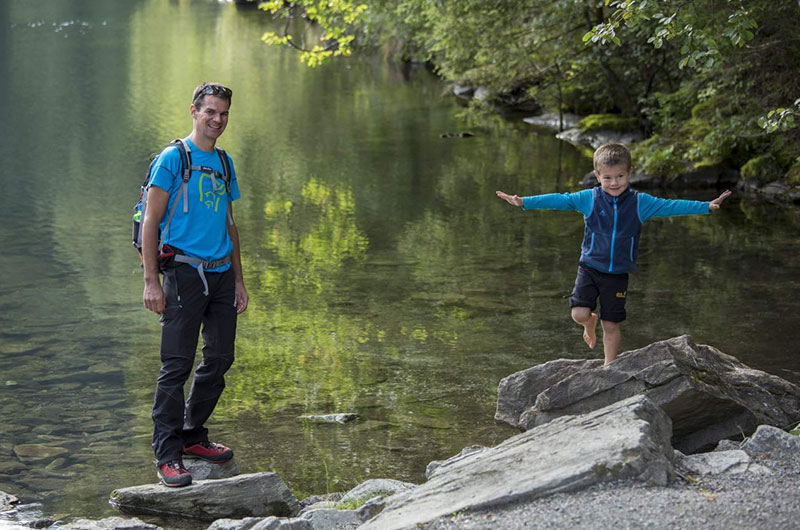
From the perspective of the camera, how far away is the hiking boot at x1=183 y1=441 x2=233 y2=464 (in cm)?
705

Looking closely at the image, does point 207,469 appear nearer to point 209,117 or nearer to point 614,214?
point 209,117

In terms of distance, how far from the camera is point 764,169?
2094cm

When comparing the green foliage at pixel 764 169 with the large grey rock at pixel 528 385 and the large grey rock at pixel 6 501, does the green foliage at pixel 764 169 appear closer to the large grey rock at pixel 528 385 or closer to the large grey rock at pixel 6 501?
the large grey rock at pixel 528 385

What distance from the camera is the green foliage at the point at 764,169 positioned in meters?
20.9

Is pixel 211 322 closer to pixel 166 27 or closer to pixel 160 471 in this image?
pixel 160 471

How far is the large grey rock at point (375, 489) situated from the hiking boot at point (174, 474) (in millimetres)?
1052

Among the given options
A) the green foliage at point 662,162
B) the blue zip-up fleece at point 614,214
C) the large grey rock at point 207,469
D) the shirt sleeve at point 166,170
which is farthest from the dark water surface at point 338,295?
the shirt sleeve at point 166,170

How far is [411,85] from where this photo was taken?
44.8 metres

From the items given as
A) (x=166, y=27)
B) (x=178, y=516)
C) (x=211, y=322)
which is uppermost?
(x=166, y=27)

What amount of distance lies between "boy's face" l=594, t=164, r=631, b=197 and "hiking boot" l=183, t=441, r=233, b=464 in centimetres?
330

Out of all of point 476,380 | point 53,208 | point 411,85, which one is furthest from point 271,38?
point 411,85

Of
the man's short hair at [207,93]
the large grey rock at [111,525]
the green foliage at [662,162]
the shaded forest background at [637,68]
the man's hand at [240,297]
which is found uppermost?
the shaded forest background at [637,68]

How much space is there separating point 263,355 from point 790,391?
5.10 meters

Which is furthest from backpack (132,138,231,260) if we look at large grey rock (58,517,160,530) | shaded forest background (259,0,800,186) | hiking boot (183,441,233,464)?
shaded forest background (259,0,800,186)
